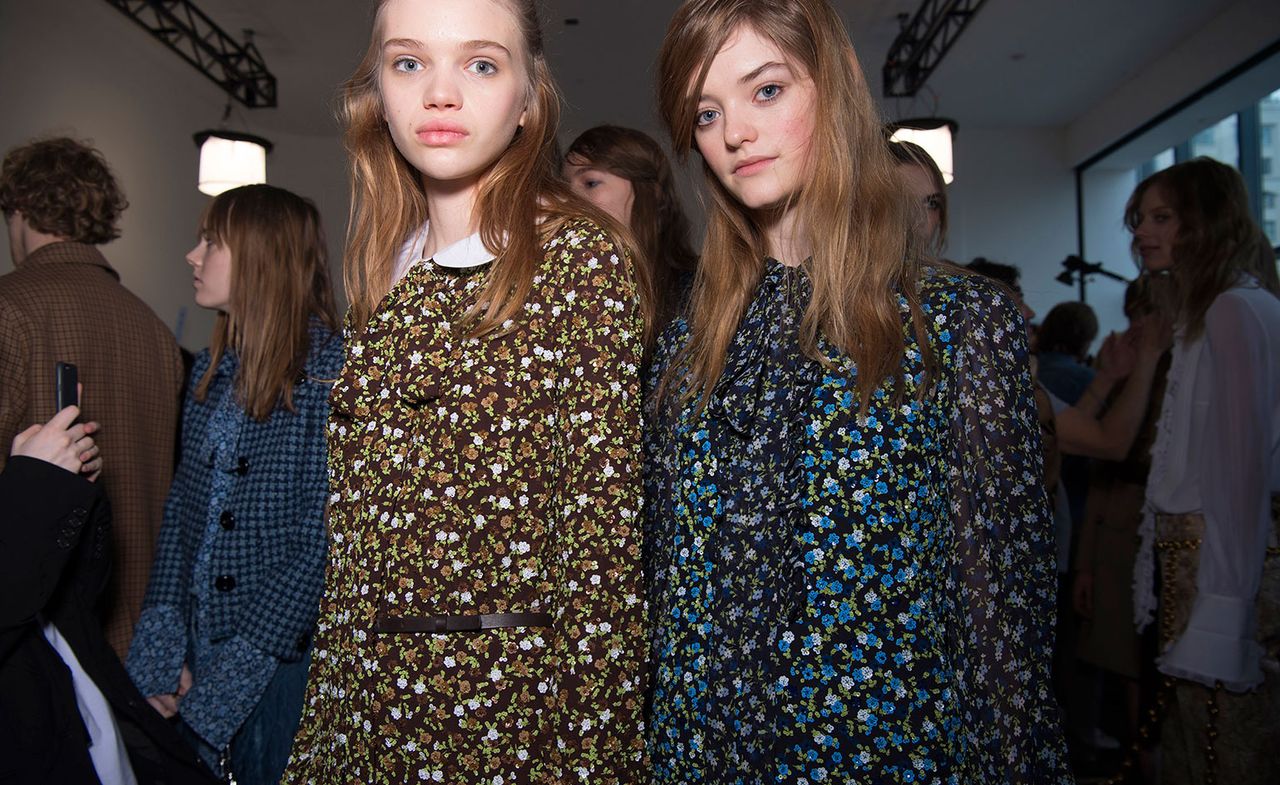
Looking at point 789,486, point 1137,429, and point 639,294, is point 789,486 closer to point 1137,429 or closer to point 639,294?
point 639,294

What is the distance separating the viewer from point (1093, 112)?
8891 mm

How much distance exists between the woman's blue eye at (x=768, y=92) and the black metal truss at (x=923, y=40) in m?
5.70

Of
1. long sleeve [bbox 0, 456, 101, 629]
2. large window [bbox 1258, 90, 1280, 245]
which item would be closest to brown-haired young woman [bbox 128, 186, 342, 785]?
long sleeve [bbox 0, 456, 101, 629]

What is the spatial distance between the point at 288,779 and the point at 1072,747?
2.98 metres

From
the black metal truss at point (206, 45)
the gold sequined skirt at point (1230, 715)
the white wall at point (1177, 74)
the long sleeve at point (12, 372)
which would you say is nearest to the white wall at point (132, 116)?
the black metal truss at point (206, 45)

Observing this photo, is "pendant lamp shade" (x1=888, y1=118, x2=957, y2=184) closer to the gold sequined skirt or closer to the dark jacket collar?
the gold sequined skirt

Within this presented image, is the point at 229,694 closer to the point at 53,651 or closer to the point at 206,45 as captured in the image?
the point at 53,651

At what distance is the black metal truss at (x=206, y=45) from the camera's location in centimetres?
642

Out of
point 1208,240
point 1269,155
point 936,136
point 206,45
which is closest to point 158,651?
point 1208,240

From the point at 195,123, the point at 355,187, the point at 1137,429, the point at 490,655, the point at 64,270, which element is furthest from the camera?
the point at 195,123

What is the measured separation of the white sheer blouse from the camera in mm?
1867

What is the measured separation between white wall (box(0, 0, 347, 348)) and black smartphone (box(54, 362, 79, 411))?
375 centimetres

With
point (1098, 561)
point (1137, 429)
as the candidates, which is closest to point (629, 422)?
point (1137, 429)

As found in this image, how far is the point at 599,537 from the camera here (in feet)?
3.40
